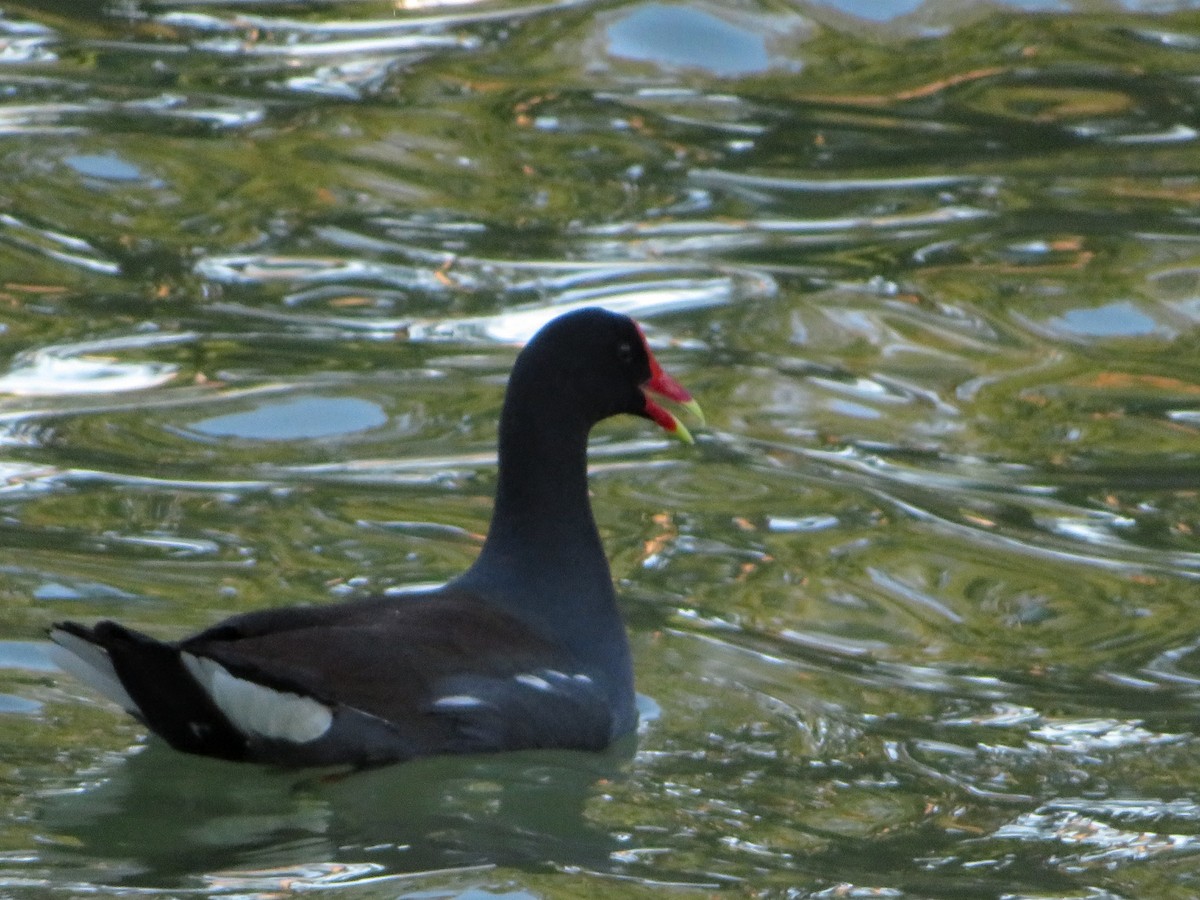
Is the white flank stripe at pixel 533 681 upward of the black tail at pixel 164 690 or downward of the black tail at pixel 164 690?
downward

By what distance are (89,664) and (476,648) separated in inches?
35.8

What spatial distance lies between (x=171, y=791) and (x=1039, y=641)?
274 centimetres

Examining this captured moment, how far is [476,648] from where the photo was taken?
5328 millimetres

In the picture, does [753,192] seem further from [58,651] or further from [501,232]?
[58,651]

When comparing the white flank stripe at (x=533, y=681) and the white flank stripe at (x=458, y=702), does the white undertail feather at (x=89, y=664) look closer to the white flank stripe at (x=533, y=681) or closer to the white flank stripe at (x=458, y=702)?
the white flank stripe at (x=458, y=702)

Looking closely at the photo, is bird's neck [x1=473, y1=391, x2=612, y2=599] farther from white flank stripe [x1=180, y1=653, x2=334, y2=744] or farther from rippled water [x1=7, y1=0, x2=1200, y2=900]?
white flank stripe [x1=180, y1=653, x2=334, y2=744]

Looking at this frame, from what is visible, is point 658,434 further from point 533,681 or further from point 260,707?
point 260,707

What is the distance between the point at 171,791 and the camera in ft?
16.7

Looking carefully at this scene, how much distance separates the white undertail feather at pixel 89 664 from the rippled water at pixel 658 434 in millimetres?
217

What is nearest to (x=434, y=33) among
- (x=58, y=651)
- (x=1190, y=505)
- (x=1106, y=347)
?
(x=1106, y=347)

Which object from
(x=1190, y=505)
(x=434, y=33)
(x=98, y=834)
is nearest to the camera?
(x=98, y=834)

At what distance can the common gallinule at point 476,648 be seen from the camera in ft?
16.1

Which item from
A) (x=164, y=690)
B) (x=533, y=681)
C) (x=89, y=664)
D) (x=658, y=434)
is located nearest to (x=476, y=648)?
(x=533, y=681)

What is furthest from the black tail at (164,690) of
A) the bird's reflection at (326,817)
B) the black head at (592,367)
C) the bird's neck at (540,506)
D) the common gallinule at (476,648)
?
the black head at (592,367)
